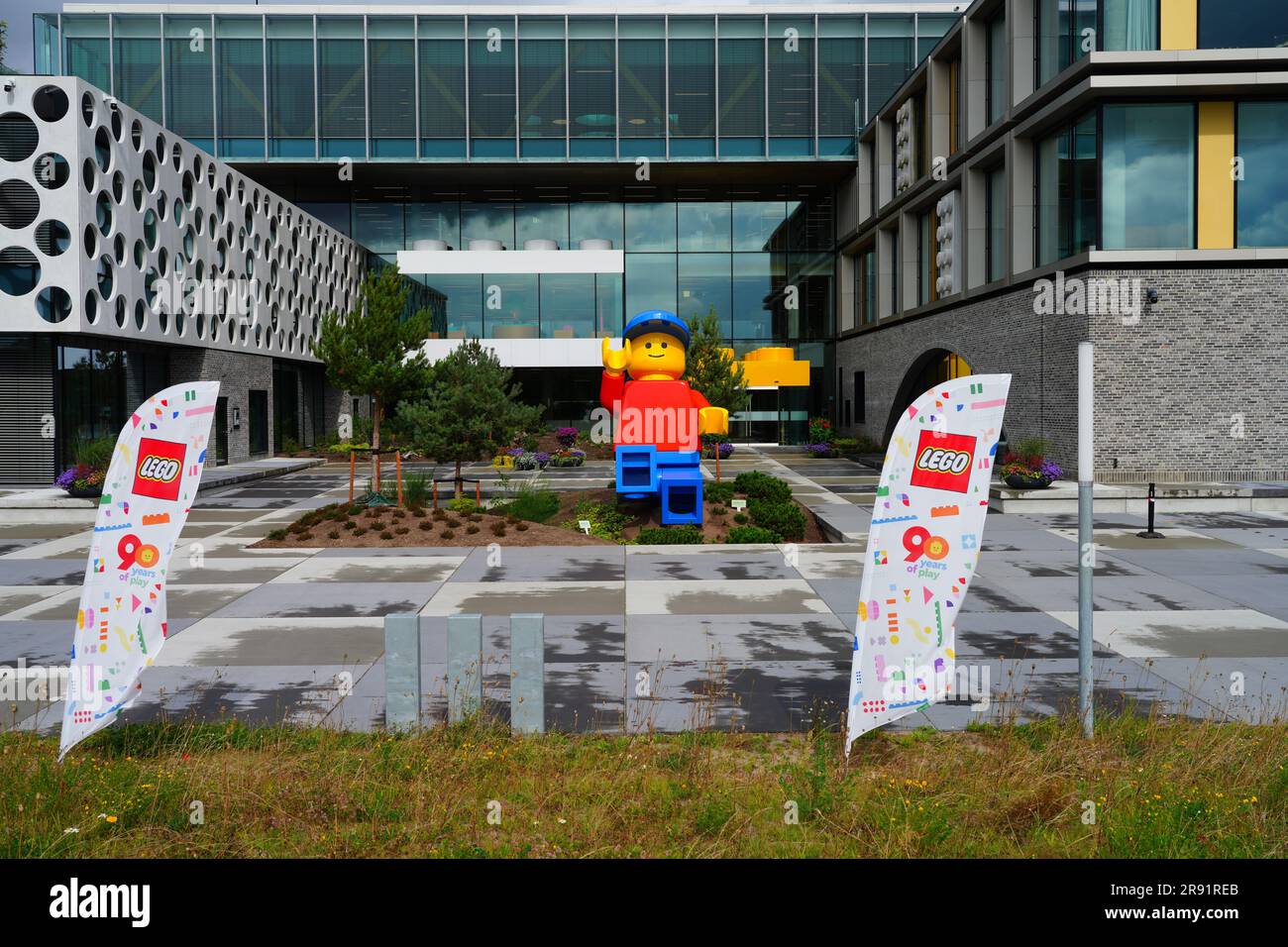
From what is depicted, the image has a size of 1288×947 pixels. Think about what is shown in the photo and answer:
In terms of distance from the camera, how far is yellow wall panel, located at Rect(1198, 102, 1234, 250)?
22.0 meters

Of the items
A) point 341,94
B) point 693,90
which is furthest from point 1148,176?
point 341,94

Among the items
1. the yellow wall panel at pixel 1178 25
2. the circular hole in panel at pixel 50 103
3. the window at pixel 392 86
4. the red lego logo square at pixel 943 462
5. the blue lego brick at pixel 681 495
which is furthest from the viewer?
the window at pixel 392 86

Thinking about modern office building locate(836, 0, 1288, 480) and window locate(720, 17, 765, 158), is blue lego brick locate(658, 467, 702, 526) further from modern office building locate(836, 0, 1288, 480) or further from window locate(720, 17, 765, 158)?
window locate(720, 17, 765, 158)

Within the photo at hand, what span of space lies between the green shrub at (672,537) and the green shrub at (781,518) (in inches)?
62.9

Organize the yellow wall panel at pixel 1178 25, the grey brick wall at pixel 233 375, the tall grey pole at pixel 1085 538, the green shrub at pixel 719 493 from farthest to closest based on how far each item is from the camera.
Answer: the grey brick wall at pixel 233 375 → the yellow wall panel at pixel 1178 25 → the green shrub at pixel 719 493 → the tall grey pole at pixel 1085 538

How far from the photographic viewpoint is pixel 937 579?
6117 millimetres

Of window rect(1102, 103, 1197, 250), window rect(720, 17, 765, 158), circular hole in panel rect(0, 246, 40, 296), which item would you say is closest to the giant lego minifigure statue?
window rect(1102, 103, 1197, 250)

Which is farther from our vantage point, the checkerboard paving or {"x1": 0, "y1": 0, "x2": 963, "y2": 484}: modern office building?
{"x1": 0, "y1": 0, "x2": 963, "y2": 484}: modern office building

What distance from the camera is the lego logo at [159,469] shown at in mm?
6203

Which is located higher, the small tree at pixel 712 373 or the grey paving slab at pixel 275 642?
the small tree at pixel 712 373

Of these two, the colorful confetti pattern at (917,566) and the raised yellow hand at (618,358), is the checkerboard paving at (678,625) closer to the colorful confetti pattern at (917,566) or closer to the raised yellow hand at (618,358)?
the colorful confetti pattern at (917,566)

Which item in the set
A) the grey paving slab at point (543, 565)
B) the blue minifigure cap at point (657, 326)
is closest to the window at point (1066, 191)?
the blue minifigure cap at point (657, 326)

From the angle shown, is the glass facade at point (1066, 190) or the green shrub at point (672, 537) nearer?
the green shrub at point (672, 537)

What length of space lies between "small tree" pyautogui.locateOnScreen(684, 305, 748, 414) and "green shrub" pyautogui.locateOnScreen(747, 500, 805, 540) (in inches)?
504
